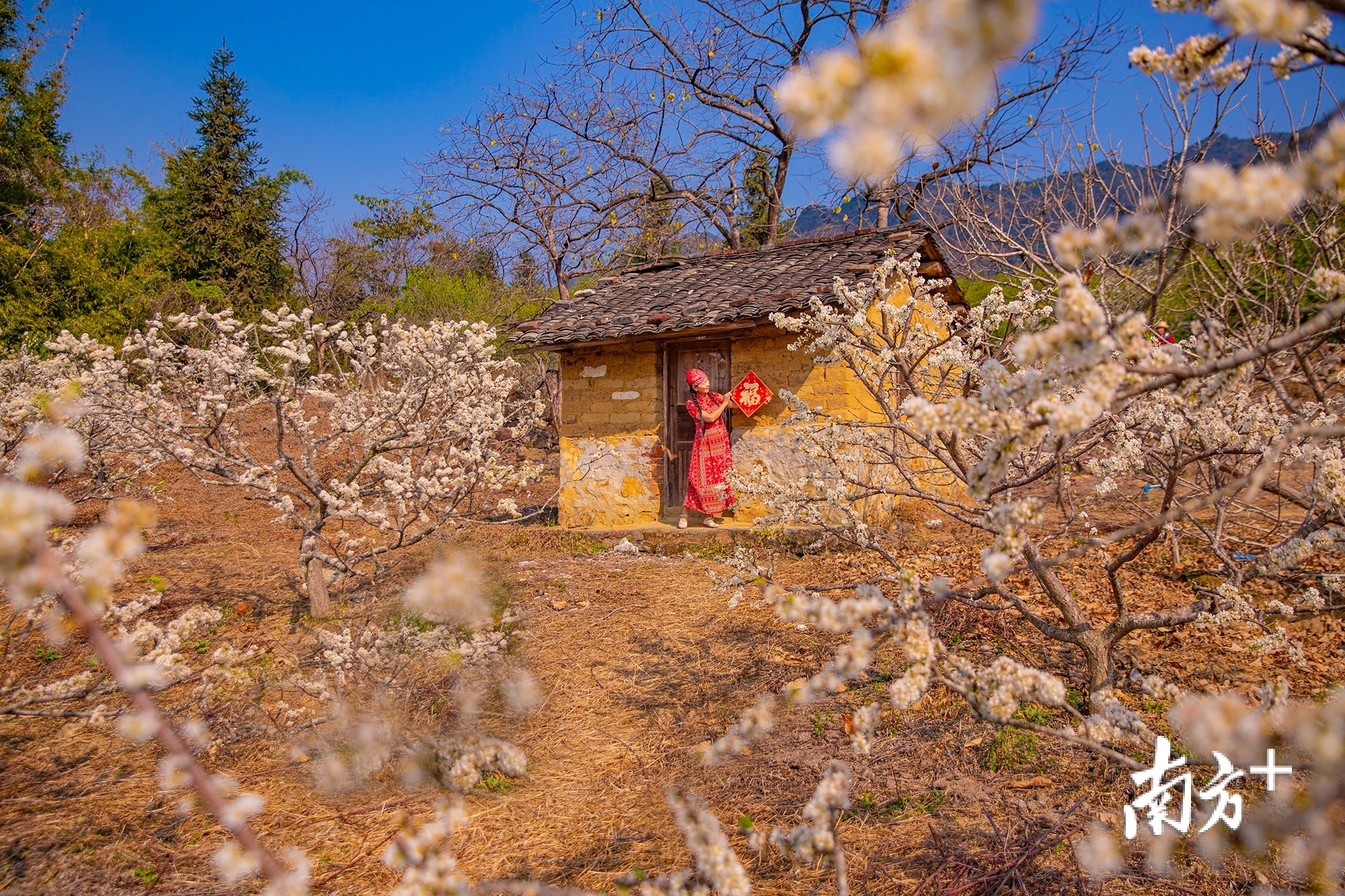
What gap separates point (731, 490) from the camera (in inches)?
305

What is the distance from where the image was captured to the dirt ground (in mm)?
2592

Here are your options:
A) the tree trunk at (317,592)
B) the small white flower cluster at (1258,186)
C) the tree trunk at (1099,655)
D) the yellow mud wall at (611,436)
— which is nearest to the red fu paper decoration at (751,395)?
the yellow mud wall at (611,436)

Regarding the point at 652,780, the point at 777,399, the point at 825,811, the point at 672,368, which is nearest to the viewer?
the point at 825,811

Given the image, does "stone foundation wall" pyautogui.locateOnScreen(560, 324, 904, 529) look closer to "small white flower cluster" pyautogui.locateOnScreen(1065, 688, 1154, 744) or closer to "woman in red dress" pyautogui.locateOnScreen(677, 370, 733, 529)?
"woman in red dress" pyautogui.locateOnScreen(677, 370, 733, 529)

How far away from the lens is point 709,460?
7.76 m

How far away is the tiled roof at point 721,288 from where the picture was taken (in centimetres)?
756

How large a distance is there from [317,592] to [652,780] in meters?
3.10

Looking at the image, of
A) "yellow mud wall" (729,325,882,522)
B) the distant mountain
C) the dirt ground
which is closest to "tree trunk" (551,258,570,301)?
"yellow mud wall" (729,325,882,522)

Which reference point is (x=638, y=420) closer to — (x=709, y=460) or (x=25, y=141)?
(x=709, y=460)

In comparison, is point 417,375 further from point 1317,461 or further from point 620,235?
point 620,235

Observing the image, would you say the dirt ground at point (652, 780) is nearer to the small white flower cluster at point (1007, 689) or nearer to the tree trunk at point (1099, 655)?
the tree trunk at point (1099, 655)

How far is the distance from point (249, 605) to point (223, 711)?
2082mm

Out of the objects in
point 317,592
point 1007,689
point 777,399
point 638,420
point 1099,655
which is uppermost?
point 777,399

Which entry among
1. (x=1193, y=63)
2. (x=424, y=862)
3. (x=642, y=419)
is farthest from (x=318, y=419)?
(x=1193, y=63)
